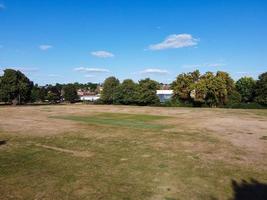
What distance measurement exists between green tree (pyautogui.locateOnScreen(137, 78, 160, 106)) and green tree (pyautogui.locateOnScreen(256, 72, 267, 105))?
869 inches

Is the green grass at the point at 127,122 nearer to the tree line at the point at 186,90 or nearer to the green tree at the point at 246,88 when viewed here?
the tree line at the point at 186,90

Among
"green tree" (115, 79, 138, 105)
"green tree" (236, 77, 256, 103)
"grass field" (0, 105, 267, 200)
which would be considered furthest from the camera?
"green tree" (115, 79, 138, 105)

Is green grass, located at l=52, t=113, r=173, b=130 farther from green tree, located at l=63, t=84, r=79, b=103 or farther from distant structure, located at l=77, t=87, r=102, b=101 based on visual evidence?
distant structure, located at l=77, t=87, r=102, b=101

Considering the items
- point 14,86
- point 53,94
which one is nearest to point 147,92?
point 14,86

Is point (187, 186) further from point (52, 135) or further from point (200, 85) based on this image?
point (200, 85)

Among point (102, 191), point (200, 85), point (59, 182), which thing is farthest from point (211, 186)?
point (200, 85)

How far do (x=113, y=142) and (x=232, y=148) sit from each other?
7440 mm

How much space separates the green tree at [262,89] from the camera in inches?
2271

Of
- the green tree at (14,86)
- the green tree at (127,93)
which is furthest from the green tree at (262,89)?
the green tree at (14,86)

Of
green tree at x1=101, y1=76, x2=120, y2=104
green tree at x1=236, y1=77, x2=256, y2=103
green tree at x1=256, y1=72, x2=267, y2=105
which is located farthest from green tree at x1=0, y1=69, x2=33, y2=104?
green tree at x1=256, y1=72, x2=267, y2=105

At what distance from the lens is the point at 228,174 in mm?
12023

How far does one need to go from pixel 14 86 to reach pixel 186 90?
39.6 metres

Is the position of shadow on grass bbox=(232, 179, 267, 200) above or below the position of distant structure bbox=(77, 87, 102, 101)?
below

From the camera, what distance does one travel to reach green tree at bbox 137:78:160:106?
67.5 metres
